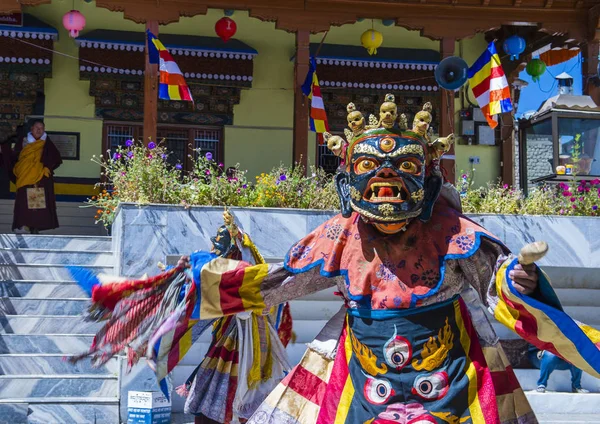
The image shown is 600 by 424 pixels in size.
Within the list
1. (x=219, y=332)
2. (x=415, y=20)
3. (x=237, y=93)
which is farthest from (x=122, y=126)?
(x=219, y=332)

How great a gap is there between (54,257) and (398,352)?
22.0 feet

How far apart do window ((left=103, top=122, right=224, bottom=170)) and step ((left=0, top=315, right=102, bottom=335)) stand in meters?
5.45

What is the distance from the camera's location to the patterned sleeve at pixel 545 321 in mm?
3674

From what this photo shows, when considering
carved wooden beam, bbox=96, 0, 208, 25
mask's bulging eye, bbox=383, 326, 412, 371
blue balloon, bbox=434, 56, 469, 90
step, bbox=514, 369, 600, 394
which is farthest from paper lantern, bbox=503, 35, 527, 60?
mask's bulging eye, bbox=383, 326, 412, 371

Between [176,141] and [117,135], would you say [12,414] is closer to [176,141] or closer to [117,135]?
[117,135]

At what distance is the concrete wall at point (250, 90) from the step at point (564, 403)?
616 centimetres

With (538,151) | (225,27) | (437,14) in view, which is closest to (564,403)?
(538,151)

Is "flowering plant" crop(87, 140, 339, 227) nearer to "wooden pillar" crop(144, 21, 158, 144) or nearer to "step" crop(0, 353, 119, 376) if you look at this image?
"wooden pillar" crop(144, 21, 158, 144)

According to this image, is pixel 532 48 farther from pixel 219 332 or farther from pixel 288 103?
pixel 219 332

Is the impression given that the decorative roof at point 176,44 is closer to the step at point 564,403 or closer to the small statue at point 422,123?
the step at point 564,403

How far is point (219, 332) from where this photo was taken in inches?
252

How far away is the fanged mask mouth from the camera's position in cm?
416

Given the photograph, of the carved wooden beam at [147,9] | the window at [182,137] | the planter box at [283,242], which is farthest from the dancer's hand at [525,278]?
the window at [182,137]

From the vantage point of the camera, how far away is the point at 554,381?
30.6ft
